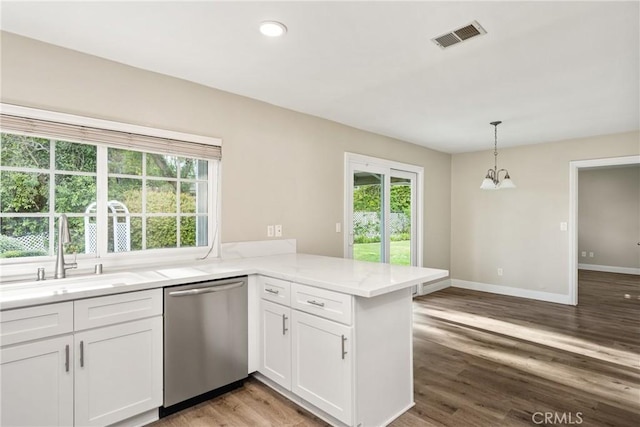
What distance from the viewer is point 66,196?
2375mm

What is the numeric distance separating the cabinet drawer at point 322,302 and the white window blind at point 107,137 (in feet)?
4.74

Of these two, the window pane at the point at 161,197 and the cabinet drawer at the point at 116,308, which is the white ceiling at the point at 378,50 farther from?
the cabinet drawer at the point at 116,308

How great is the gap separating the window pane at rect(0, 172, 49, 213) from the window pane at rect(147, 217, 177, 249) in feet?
2.21

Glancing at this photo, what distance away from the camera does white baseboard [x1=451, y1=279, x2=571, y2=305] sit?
505 centimetres

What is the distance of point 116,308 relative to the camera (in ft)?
6.53

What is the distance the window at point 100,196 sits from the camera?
2199 millimetres

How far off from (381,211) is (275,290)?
2.74 metres

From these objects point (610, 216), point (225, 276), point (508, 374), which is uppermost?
point (610, 216)

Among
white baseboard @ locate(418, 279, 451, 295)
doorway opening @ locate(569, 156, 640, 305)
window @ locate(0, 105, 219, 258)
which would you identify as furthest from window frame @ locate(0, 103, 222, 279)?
doorway opening @ locate(569, 156, 640, 305)

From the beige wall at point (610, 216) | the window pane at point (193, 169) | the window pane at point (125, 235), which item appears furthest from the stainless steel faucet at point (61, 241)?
the beige wall at point (610, 216)

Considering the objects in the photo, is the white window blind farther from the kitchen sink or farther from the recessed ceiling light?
the recessed ceiling light

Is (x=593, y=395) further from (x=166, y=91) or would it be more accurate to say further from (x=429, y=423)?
(x=166, y=91)

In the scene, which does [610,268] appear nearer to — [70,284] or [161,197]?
[161,197]

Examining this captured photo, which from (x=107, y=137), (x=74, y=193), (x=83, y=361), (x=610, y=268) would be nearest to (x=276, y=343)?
(x=83, y=361)
